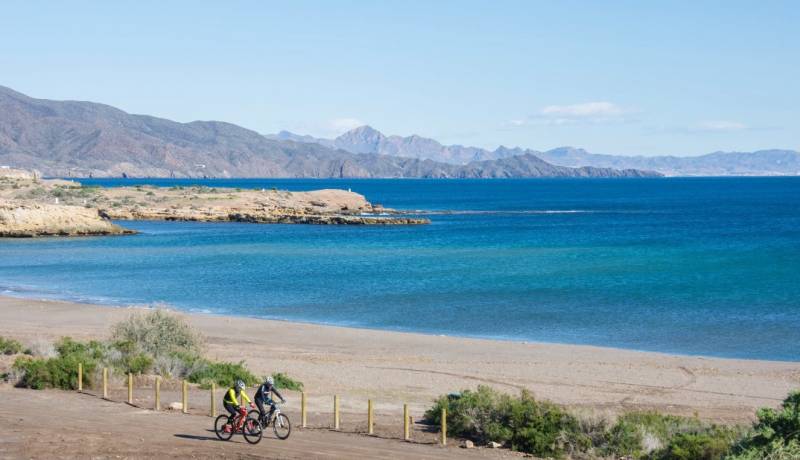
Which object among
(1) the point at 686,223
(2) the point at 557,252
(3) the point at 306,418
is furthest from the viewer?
(1) the point at 686,223

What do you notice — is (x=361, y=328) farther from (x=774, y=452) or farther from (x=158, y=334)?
(x=774, y=452)

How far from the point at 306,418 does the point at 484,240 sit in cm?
5947

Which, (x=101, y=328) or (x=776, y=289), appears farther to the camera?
(x=776, y=289)

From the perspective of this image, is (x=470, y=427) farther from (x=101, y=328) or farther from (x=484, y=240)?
(x=484, y=240)

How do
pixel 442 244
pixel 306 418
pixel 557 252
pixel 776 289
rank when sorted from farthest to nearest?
1. pixel 442 244
2. pixel 557 252
3. pixel 776 289
4. pixel 306 418

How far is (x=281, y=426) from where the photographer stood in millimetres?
18312

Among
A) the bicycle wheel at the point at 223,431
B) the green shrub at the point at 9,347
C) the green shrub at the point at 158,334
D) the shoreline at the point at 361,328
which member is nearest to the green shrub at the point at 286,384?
the green shrub at the point at 158,334

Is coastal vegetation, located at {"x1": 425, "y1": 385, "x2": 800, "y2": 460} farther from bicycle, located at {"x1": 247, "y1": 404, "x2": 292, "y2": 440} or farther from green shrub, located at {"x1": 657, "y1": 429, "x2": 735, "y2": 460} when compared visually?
bicycle, located at {"x1": 247, "y1": 404, "x2": 292, "y2": 440}

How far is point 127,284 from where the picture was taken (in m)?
50.3

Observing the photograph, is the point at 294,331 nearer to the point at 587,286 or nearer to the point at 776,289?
the point at 587,286

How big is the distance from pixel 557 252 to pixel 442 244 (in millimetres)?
11431

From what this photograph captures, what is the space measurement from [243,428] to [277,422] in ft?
2.22

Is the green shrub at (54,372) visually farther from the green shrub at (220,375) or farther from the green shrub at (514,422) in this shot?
the green shrub at (514,422)

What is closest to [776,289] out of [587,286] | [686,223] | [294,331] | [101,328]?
[587,286]
